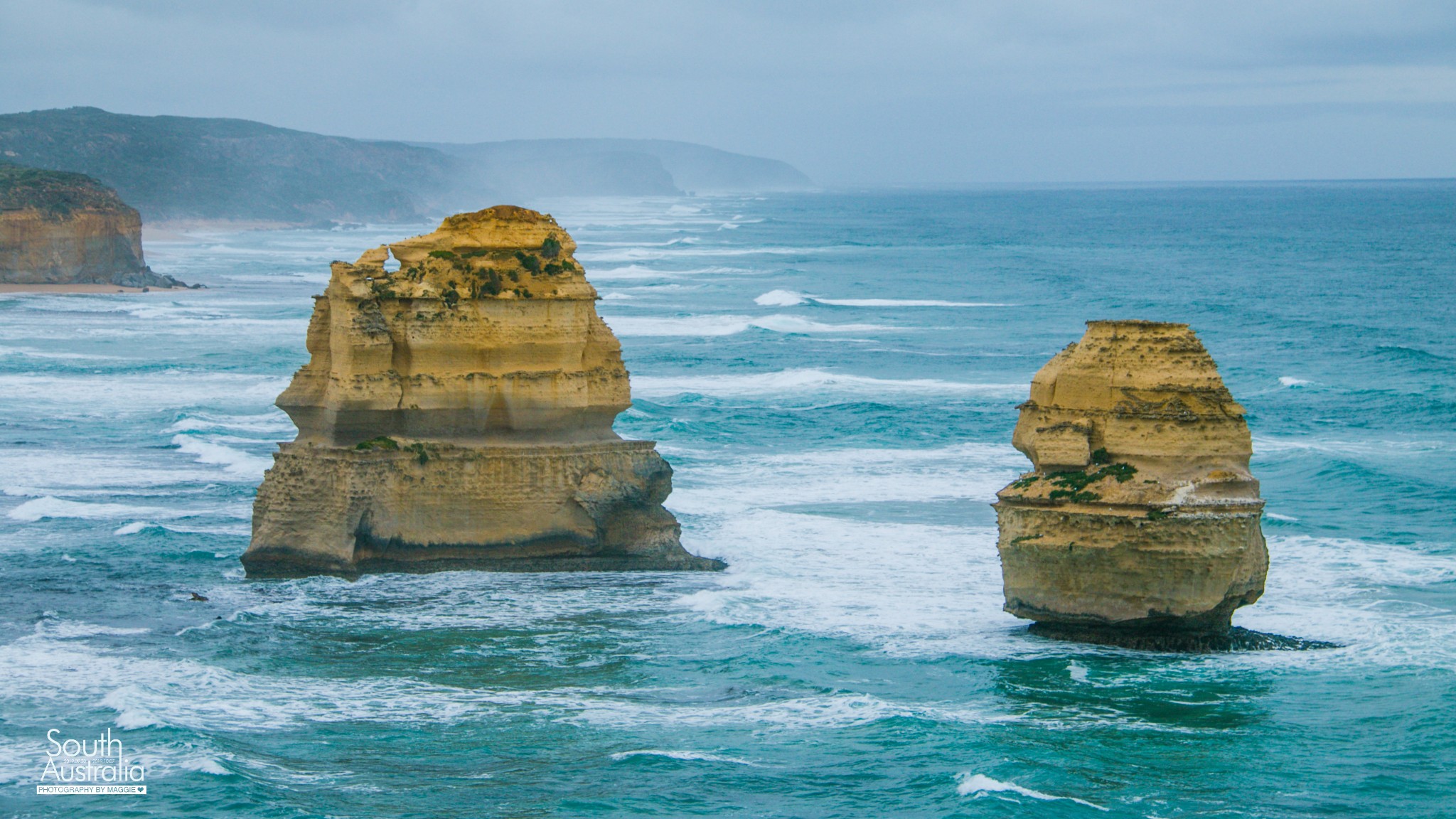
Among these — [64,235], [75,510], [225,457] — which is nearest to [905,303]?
[64,235]

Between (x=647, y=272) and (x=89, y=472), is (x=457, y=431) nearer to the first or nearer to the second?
(x=89, y=472)

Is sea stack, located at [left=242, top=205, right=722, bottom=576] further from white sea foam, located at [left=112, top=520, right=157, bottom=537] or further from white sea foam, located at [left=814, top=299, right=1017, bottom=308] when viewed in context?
white sea foam, located at [left=814, top=299, right=1017, bottom=308]

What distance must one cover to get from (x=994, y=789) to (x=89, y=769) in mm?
8084

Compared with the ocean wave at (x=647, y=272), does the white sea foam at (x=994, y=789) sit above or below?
below

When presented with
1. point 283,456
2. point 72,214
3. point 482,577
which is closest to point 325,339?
point 283,456

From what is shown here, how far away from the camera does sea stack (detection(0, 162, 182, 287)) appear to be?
73125 mm

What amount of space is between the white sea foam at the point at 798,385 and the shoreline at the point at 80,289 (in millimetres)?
36060

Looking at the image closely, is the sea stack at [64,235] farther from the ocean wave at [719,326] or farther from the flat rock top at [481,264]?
the flat rock top at [481,264]

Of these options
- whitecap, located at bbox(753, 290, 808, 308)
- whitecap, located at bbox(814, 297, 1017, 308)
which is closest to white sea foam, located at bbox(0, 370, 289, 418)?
whitecap, located at bbox(753, 290, 808, 308)

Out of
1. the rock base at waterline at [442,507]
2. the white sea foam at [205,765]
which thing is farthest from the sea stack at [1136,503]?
the white sea foam at [205,765]

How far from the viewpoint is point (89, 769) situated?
15203 mm

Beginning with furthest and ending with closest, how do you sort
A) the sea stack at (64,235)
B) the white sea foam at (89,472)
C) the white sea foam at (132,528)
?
1. the sea stack at (64,235)
2. the white sea foam at (89,472)
3. the white sea foam at (132,528)

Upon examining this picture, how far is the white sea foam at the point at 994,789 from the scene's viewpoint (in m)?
A: 14.7

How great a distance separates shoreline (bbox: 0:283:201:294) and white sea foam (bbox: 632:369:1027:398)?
36.1 metres
